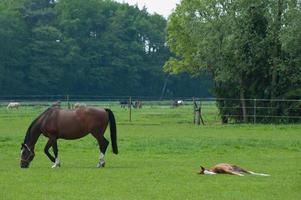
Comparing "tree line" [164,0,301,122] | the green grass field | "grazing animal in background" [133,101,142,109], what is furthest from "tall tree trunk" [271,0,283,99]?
"grazing animal in background" [133,101,142,109]

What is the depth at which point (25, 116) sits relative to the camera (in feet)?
Result: 167

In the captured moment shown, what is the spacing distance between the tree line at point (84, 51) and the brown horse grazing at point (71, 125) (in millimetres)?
Result: 75964

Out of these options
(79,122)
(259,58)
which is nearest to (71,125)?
(79,122)

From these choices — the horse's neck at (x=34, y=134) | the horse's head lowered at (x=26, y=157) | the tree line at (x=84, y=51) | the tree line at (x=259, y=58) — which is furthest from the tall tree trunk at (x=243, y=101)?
the tree line at (x=84, y=51)

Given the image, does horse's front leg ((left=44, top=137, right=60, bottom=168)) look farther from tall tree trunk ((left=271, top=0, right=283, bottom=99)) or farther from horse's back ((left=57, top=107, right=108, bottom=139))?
tall tree trunk ((left=271, top=0, right=283, bottom=99))

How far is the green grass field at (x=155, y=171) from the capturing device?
43.0 feet

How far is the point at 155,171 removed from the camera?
17.1 meters

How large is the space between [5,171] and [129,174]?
292 cm

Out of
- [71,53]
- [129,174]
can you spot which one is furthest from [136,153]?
[71,53]

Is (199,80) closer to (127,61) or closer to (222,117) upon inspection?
(127,61)

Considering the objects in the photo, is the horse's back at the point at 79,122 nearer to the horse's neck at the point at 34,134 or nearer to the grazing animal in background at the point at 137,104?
the horse's neck at the point at 34,134

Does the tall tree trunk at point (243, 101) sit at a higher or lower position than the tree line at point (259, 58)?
lower

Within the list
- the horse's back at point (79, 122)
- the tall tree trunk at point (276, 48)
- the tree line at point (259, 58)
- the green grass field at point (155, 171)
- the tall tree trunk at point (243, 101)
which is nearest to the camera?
the green grass field at point (155, 171)

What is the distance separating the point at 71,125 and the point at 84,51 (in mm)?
93824
